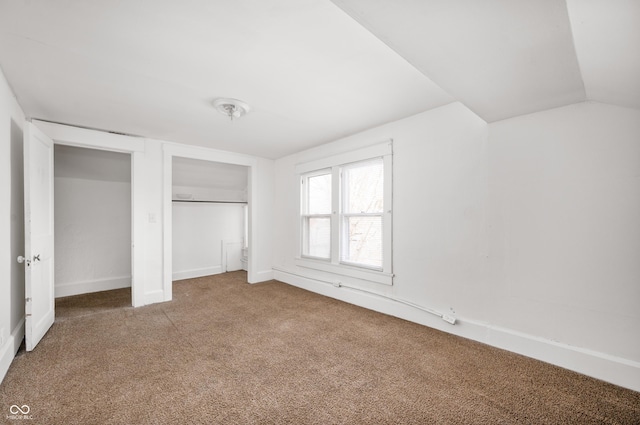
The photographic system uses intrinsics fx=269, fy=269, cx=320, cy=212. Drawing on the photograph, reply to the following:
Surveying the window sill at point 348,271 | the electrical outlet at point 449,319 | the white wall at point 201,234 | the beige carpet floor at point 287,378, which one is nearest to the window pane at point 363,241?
the window sill at point 348,271

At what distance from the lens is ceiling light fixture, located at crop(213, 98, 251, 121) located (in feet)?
8.33

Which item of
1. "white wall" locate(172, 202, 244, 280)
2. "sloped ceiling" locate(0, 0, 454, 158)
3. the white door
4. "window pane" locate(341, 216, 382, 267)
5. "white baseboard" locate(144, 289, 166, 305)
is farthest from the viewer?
"white wall" locate(172, 202, 244, 280)

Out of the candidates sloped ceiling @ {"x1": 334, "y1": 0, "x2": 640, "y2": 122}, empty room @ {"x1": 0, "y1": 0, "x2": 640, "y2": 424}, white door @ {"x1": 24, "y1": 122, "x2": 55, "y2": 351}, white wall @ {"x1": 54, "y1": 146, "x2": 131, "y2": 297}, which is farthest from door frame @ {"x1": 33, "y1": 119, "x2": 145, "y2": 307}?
sloped ceiling @ {"x1": 334, "y1": 0, "x2": 640, "y2": 122}

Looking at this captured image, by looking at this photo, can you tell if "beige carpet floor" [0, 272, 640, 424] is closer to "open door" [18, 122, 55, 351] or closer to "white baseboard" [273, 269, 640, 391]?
"white baseboard" [273, 269, 640, 391]

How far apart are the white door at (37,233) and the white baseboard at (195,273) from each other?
2074mm

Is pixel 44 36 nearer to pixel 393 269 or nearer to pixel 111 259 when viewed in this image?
pixel 393 269

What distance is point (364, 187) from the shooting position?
3.66 meters

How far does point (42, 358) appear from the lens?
2191 mm

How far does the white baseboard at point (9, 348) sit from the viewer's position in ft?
6.30

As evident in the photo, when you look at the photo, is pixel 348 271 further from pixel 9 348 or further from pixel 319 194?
pixel 9 348

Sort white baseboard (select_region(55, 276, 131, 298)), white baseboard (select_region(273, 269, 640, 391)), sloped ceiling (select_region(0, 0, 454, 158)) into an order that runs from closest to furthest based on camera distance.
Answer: sloped ceiling (select_region(0, 0, 454, 158)) → white baseboard (select_region(273, 269, 640, 391)) → white baseboard (select_region(55, 276, 131, 298))

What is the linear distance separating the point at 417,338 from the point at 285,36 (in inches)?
105

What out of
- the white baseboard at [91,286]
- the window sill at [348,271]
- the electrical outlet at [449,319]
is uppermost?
the window sill at [348,271]

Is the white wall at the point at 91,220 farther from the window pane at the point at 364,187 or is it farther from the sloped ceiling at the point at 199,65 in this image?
the window pane at the point at 364,187
